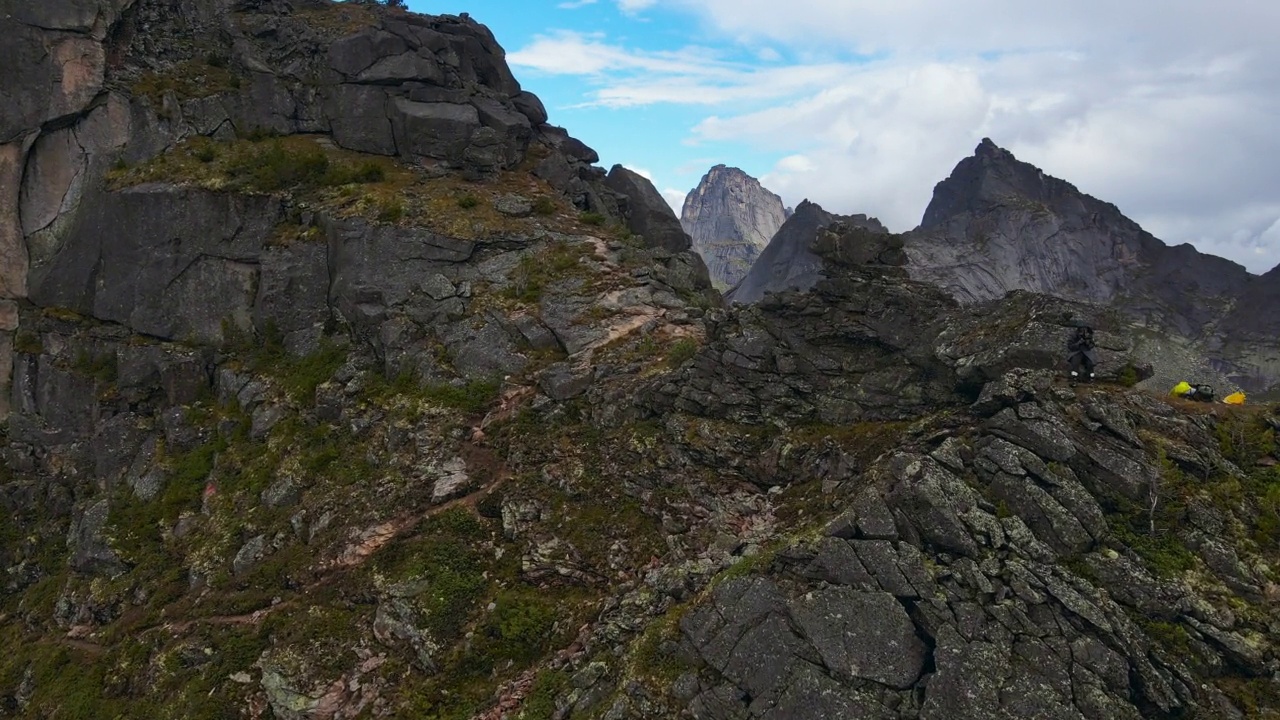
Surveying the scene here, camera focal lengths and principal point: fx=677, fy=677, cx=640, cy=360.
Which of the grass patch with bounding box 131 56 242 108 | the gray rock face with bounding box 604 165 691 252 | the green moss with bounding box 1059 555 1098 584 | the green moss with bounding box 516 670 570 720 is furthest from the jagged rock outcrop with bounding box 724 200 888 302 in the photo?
the green moss with bounding box 516 670 570 720

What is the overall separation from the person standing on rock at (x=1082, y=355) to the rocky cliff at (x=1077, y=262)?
77.6 meters

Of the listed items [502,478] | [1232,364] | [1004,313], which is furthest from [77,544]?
[1232,364]

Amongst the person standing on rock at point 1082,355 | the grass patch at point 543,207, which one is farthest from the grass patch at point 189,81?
the person standing on rock at point 1082,355

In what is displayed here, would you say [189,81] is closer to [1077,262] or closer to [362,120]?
[362,120]

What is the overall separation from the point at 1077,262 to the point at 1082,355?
331ft

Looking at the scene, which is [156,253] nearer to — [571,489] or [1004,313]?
[571,489]

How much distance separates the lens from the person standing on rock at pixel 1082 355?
65.0 ft

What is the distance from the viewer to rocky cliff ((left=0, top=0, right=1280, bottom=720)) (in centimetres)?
1530

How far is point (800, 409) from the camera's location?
24.0 meters

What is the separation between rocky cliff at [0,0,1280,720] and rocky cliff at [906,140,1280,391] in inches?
2850

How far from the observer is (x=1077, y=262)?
340ft

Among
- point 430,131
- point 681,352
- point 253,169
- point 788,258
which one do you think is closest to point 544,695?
point 681,352

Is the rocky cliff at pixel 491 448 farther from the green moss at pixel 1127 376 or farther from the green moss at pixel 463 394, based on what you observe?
the green moss at pixel 1127 376

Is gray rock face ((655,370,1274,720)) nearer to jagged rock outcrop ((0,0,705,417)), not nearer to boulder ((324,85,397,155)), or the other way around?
jagged rock outcrop ((0,0,705,417))
